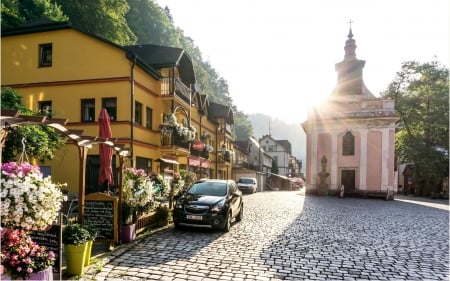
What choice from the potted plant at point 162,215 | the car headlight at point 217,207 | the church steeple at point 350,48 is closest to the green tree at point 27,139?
the potted plant at point 162,215

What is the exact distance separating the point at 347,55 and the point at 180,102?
78.8ft

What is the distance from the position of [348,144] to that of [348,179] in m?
3.45

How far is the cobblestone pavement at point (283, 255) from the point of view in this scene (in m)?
6.74

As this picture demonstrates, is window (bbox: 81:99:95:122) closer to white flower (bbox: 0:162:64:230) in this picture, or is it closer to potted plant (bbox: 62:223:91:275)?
potted plant (bbox: 62:223:91:275)

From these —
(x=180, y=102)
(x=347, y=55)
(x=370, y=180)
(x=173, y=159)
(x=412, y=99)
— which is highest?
(x=347, y=55)

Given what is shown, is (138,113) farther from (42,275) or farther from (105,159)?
(42,275)

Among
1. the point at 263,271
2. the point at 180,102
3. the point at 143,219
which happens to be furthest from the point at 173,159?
the point at 263,271

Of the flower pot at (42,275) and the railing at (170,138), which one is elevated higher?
the railing at (170,138)

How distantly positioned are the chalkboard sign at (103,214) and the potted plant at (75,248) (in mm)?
1870

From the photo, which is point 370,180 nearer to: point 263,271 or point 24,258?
point 263,271

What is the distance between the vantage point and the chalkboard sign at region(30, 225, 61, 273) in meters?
5.89

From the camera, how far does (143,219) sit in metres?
10.5

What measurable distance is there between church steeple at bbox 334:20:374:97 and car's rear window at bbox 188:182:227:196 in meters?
29.2

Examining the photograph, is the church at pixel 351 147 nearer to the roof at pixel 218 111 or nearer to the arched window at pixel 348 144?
the arched window at pixel 348 144
